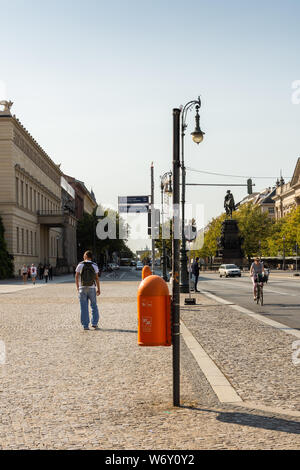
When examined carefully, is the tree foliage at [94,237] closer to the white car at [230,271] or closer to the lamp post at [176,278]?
the white car at [230,271]

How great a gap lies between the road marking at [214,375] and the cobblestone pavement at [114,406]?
0.33 feet

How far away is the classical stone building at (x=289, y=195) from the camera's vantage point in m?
104

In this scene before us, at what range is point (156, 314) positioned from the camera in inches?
239

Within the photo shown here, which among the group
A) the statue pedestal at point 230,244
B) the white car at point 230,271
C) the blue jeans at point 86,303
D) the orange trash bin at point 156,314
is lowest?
the white car at point 230,271

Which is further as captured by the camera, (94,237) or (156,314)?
(94,237)

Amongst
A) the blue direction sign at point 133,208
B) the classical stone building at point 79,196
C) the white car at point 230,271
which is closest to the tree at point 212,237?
the classical stone building at point 79,196

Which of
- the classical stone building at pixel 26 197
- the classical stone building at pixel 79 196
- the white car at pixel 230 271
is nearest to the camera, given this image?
the classical stone building at pixel 26 197

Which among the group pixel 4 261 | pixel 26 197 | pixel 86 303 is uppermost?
pixel 26 197

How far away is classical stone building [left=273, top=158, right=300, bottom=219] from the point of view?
340ft

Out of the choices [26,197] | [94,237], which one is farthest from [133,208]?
[94,237]

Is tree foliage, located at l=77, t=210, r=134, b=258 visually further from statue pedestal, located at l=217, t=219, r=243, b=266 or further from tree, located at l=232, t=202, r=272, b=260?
statue pedestal, located at l=217, t=219, r=243, b=266

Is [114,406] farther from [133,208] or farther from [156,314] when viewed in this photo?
[133,208]

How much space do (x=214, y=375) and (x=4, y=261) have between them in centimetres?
4691

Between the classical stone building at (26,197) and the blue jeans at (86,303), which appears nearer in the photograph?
the blue jeans at (86,303)
